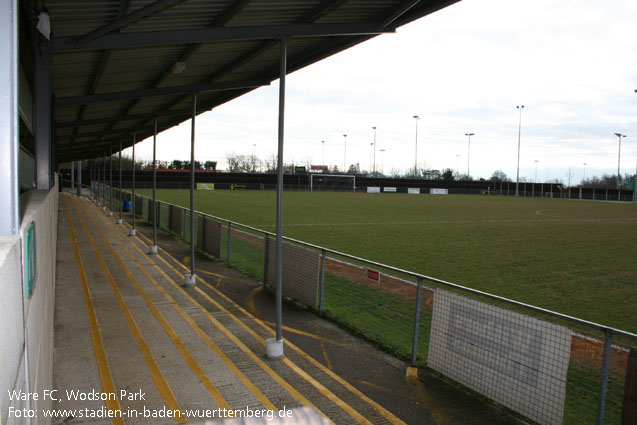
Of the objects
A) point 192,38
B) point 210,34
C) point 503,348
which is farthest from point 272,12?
point 503,348

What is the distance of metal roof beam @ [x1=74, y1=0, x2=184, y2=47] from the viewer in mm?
4379

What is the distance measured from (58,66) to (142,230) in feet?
43.4

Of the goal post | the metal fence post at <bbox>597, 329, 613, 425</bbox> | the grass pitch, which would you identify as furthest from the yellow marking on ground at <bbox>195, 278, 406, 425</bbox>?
the goal post

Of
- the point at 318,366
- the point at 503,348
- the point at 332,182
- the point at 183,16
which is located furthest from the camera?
the point at 332,182

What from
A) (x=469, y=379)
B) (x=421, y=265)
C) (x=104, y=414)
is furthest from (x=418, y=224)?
(x=104, y=414)

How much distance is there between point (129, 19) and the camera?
15.5ft

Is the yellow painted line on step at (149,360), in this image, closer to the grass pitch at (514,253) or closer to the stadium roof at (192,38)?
the stadium roof at (192,38)

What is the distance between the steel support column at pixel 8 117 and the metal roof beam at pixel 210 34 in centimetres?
372

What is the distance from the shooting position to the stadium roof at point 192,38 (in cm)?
512

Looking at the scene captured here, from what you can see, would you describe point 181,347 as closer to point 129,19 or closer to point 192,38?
point 192,38

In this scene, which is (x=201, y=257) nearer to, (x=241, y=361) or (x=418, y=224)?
(x=241, y=361)

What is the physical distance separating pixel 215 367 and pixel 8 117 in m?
4.66

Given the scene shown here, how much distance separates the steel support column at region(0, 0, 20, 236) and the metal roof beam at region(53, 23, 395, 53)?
3723 millimetres

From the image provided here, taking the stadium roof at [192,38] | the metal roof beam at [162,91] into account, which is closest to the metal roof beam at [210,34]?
the stadium roof at [192,38]
